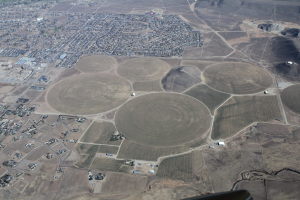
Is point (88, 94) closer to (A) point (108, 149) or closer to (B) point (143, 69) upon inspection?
(B) point (143, 69)

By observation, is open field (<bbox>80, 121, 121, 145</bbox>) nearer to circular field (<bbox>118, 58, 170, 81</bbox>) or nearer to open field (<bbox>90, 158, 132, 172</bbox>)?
open field (<bbox>90, 158, 132, 172</bbox>)

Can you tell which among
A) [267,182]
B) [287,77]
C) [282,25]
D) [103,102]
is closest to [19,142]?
[103,102]

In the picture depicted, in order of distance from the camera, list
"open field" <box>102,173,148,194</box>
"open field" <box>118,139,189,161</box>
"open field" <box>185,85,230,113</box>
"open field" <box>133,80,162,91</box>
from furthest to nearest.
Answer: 1. "open field" <box>133,80,162,91</box>
2. "open field" <box>185,85,230,113</box>
3. "open field" <box>118,139,189,161</box>
4. "open field" <box>102,173,148,194</box>

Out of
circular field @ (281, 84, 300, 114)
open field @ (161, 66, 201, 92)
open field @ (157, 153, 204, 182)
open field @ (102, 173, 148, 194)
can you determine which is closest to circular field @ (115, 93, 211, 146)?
open field @ (161, 66, 201, 92)

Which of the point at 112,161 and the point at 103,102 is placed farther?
the point at 103,102

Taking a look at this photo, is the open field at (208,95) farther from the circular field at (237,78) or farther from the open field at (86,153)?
the open field at (86,153)

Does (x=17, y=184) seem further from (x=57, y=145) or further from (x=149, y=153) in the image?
(x=149, y=153)
